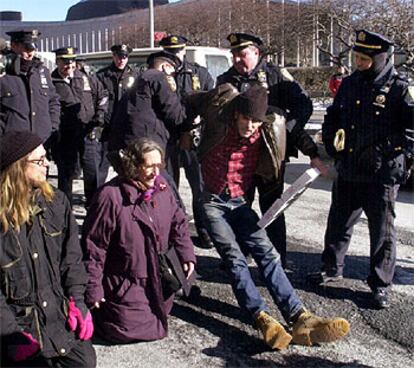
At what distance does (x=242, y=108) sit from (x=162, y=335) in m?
1.49

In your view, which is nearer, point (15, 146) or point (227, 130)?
point (15, 146)

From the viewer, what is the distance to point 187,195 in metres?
8.07

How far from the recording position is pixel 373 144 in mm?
4469

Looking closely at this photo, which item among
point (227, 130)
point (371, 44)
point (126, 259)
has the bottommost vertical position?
point (126, 259)

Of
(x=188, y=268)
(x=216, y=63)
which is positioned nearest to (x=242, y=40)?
(x=188, y=268)

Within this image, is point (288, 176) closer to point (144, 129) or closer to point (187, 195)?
point (187, 195)

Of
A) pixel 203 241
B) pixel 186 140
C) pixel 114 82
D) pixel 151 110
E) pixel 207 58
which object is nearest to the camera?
pixel 151 110

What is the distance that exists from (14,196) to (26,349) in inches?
27.1

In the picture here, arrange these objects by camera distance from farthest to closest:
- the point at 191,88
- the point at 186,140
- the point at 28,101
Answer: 1. the point at 191,88
2. the point at 28,101
3. the point at 186,140

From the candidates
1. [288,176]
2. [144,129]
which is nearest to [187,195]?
[288,176]

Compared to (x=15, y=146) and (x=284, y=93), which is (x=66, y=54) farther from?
(x=15, y=146)

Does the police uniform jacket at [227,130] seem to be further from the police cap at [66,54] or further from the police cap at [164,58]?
the police cap at [66,54]

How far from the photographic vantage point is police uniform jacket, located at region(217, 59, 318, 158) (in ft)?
16.0

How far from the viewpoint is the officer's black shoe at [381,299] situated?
4.46 m
